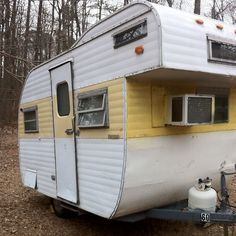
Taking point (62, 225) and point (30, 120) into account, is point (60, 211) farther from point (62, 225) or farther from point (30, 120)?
point (30, 120)

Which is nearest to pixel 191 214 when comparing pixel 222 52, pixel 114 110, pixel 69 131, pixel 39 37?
pixel 114 110

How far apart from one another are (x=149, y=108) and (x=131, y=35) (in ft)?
2.78

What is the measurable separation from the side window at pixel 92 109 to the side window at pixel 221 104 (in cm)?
139

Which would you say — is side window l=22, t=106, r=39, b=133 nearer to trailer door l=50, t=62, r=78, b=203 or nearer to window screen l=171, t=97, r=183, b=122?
trailer door l=50, t=62, r=78, b=203

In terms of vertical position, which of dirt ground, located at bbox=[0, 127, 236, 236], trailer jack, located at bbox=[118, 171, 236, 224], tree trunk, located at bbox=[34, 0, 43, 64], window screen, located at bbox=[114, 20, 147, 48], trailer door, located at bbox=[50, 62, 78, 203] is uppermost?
tree trunk, located at bbox=[34, 0, 43, 64]

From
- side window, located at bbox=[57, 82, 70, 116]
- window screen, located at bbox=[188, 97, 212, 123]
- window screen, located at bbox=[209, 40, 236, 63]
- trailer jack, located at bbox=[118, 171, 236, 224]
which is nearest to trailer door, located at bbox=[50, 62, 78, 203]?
side window, located at bbox=[57, 82, 70, 116]

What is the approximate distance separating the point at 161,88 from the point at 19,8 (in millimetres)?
15234

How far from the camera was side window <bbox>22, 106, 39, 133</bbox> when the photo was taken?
6955mm

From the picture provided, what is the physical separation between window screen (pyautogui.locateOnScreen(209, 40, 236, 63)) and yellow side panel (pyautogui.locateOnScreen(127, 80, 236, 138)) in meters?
0.55

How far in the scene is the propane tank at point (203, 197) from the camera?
467cm

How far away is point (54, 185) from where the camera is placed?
6285mm

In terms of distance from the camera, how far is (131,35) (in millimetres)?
4395

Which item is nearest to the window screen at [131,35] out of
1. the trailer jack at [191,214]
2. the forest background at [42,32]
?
the trailer jack at [191,214]

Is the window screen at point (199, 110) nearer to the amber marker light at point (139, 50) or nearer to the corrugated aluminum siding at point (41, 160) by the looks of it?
the amber marker light at point (139, 50)
